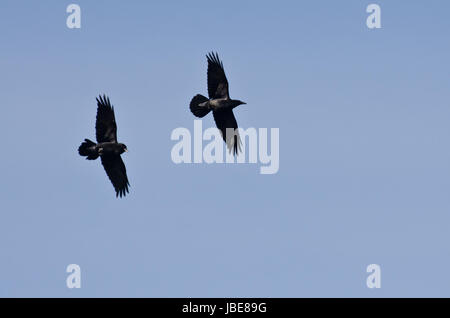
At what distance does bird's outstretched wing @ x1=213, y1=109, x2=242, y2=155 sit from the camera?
2961 centimetres

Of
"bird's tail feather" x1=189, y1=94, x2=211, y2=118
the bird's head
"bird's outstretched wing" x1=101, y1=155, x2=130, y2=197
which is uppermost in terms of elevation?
"bird's tail feather" x1=189, y1=94, x2=211, y2=118

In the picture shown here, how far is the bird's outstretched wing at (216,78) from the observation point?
1141 inches

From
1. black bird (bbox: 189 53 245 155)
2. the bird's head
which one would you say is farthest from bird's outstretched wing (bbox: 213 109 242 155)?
the bird's head

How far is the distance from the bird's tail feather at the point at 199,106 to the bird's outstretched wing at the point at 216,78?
0.30 metres

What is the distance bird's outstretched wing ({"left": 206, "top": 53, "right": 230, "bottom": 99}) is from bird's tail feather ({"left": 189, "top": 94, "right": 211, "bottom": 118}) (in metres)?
0.30

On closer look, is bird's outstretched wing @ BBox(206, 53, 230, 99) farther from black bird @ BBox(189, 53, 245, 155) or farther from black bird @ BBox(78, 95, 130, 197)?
black bird @ BBox(78, 95, 130, 197)

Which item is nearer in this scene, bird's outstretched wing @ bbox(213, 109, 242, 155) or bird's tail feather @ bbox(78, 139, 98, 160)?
bird's tail feather @ bbox(78, 139, 98, 160)

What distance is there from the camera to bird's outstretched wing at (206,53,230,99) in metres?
29.0

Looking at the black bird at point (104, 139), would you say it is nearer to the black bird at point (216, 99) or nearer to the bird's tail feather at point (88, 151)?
the bird's tail feather at point (88, 151)

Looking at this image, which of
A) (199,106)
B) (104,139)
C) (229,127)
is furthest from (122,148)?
(229,127)

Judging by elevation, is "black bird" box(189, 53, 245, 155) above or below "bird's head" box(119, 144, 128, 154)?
above

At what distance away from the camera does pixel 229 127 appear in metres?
29.9

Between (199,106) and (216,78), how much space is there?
0.87 meters
